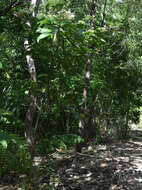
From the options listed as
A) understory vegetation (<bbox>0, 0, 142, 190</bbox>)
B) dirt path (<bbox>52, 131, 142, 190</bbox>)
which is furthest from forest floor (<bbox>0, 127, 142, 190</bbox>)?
understory vegetation (<bbox>0, 0, 142, 190</bbox>)

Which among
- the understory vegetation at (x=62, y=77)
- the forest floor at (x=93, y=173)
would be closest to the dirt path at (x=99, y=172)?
the forest floor at (x=93, y=173)

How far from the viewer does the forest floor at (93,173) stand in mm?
2982

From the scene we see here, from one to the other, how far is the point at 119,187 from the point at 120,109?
5.37 meters

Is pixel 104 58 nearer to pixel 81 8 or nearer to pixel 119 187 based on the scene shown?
pixel 81 8

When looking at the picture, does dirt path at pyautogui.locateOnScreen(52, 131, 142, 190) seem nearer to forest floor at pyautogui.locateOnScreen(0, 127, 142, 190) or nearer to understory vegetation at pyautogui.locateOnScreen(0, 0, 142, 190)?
forest floor at pyautogui.locateOnScreen(0, 127, 142, 190)

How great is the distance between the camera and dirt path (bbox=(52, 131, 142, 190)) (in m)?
3.02

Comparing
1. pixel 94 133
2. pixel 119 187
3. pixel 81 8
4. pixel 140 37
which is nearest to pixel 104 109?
pixel 94 133

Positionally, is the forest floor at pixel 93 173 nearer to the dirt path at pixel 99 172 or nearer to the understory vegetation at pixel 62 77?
the dirt path at pixel 99 172

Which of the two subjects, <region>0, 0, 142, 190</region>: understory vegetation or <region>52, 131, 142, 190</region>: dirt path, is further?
<region>52, 131, 142, 190</region>: dirt path

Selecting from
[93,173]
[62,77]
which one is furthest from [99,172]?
[62,77]

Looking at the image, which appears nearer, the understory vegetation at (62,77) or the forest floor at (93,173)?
the understory vegetation at (62,77)

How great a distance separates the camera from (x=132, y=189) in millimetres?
2887

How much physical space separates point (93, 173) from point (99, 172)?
0.11 metres

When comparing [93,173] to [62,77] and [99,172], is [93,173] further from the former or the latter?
[62,77]
